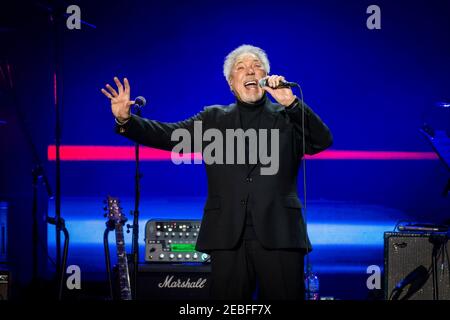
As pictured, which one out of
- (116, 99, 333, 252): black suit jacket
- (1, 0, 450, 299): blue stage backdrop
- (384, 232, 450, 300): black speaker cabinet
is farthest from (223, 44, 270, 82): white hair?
(1, 0, 450, 299): blue stage backdrop

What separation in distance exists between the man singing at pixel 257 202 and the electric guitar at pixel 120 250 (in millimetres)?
1580

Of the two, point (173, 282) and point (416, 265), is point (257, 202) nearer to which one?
point (173, 282)

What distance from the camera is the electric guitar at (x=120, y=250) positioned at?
4535 millimetres

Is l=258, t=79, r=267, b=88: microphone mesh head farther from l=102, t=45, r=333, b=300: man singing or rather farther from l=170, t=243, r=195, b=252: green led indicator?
l=170, t=243, r=195, b=252: green led indicator

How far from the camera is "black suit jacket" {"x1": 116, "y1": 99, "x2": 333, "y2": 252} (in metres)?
2.96

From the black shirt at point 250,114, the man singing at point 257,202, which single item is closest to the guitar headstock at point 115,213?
the man singing at point 257,202

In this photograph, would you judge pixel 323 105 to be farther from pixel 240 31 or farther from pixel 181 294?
pixel 181 294

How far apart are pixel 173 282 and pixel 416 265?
1.67 metres

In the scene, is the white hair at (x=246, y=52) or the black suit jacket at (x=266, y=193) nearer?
the black suit jacket at (x=266, y=193)

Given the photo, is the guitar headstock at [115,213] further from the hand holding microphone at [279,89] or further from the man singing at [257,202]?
the hand holding microphone at [279,89]

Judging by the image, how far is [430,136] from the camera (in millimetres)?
5227

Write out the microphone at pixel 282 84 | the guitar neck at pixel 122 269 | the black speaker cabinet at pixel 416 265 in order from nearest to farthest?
the microphone at pixel 282 84 < the guitar neck at pixel 122 269 < the black speaker cabinet at pixel 416 265

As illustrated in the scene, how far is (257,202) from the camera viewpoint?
9.87ft
